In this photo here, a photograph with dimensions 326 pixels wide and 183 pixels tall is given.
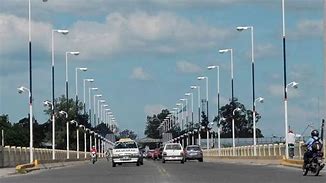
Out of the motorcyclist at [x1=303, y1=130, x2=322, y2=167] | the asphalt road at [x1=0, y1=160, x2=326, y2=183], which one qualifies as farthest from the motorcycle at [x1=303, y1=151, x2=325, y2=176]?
Result: the asphalt road at [x1=0, y1=160, x2=326, y2=183]

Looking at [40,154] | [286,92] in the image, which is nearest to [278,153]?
[286,92]

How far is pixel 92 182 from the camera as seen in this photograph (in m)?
30.7

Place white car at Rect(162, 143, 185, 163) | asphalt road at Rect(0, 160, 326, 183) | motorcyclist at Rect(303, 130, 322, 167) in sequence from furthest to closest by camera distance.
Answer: white car at Rect(162, 143, 185, 163), motorcyclist at Rect(303, 130, 322, 167), asphalt road at Rect(0, 160, 326, 183)

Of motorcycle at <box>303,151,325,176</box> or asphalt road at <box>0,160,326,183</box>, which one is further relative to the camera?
motorcycle at <box>303,151,325,176</box>

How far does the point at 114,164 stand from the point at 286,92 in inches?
500

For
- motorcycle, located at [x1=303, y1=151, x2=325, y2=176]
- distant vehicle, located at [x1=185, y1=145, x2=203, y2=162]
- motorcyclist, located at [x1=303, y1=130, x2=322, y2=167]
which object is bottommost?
distant vehicle, located at [x1=185, y1=145, x2=203, y2=162]

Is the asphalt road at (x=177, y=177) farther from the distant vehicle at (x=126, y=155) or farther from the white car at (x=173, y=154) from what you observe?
the white car at (x=173, y=154)

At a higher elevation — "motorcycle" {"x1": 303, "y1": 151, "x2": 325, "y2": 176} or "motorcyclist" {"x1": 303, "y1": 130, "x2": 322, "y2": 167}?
"motorcyclist" {"x1": 303, "y1": 130, "x2": 322, "y2": 167}

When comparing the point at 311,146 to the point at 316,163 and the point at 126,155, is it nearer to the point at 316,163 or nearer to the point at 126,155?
the point at 316,163

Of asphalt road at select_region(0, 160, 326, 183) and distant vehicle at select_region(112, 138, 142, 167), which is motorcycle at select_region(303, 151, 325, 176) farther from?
distant vehicle at select_region(112, 138, 142, 167)

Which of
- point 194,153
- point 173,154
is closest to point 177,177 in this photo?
point 173,154

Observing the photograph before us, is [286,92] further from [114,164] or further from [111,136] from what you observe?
[111,136]

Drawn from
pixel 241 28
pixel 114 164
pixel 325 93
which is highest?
pixel 241 28

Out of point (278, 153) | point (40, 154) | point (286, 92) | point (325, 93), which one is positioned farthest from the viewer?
point (40, 154)
